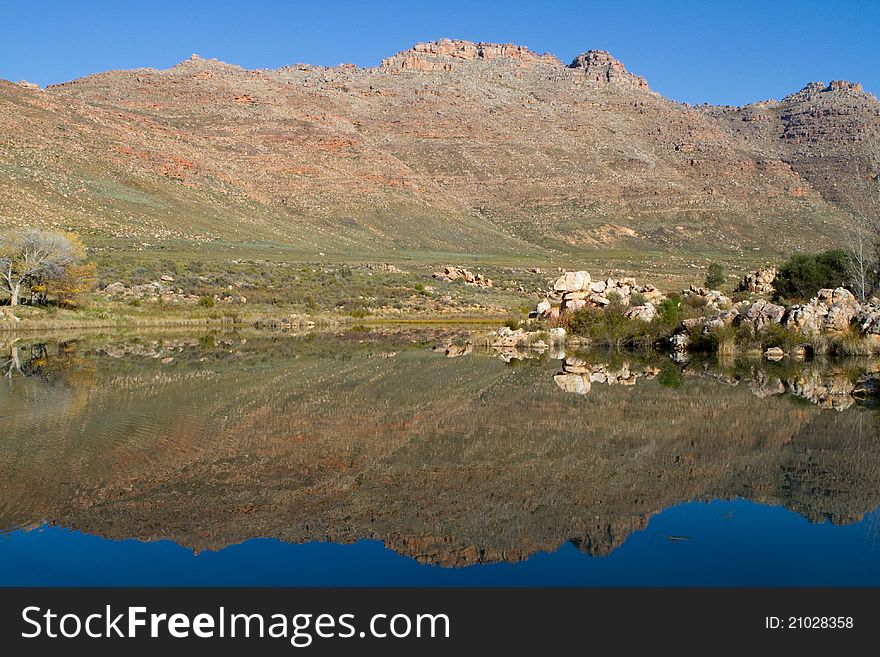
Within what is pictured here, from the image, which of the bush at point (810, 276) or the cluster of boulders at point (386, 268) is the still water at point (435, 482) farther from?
the cluster of boulders at point (386, 268)

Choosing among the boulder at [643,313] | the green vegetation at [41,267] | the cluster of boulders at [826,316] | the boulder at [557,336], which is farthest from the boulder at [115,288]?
the cluster of boulders at [826,316]

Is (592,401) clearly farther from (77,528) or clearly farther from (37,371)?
(37,371)

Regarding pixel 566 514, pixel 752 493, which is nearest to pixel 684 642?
pixel 566 514

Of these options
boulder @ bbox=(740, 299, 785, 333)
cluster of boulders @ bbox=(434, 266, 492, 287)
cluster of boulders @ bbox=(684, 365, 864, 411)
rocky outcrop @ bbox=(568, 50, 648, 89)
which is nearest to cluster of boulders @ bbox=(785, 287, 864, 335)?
boulder @ bbox=(740, 299, 785, 333)

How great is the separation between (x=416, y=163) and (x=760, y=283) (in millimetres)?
79314

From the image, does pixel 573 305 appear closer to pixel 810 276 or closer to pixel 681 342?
pixel 681 342

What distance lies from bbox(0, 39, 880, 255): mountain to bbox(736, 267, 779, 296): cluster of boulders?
2662cm

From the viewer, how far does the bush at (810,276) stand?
36.7 metres

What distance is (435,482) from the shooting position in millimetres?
9727

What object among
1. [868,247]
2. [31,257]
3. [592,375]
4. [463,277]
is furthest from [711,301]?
[463,277]

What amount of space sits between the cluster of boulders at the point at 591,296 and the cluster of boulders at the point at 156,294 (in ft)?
55.6

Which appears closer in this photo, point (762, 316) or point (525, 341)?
A: point (762, 316)

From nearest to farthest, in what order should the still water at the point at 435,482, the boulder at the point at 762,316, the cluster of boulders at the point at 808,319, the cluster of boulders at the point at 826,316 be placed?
the still water at the point at 435,482 < the cluster of boulders at the point at 808,319 < the cluster of boulders at the point at 826,316 < the boulder at the point at 762,316

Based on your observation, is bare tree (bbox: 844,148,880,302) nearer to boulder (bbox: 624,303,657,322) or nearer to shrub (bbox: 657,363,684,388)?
boulder (bbox: 624,303,657,322)
